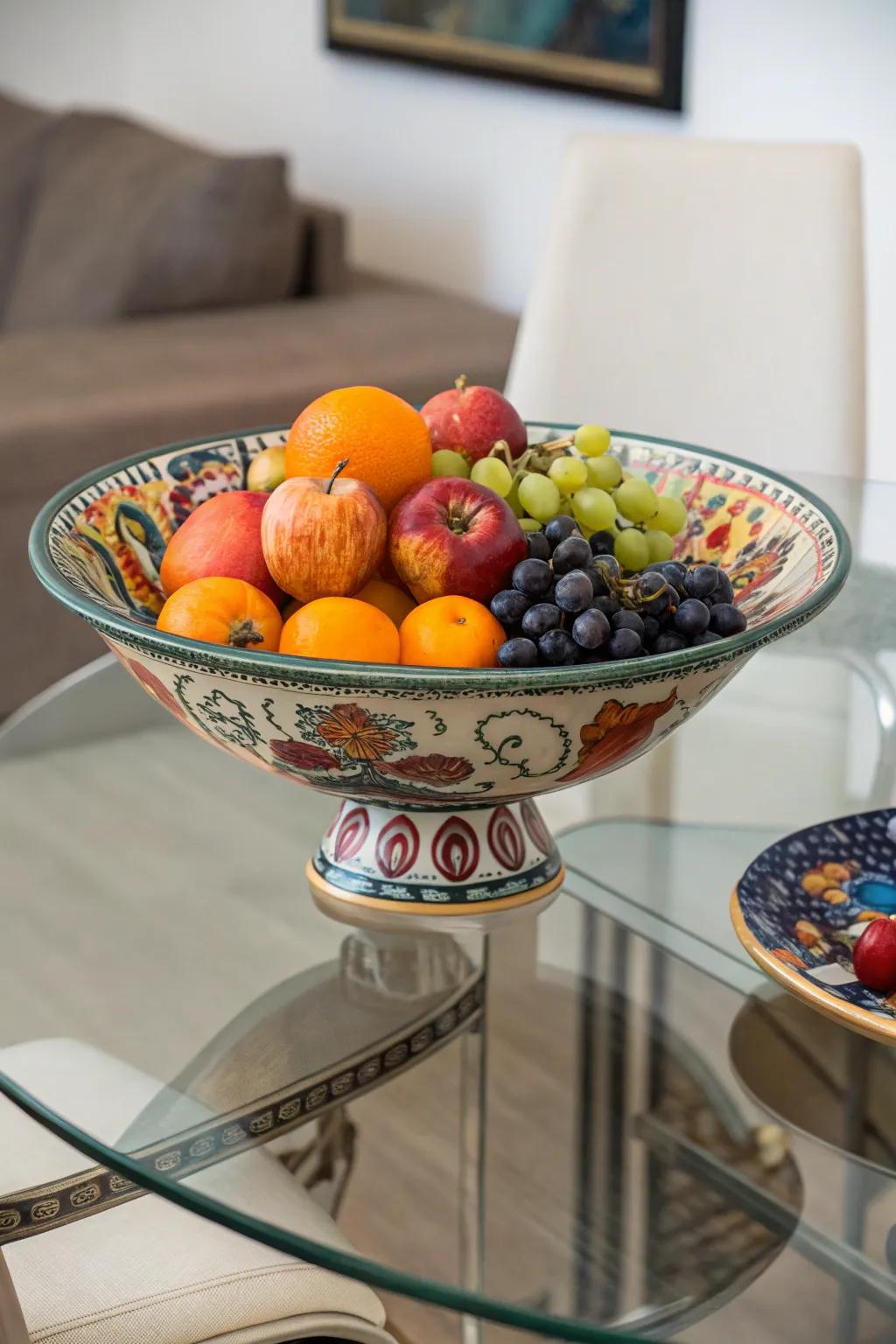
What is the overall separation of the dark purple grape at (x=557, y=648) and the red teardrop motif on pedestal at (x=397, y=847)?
15cm

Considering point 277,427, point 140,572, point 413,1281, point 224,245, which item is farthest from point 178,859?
point 224,245

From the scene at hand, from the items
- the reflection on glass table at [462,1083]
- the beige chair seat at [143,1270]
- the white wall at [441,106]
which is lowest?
the beige chair seat at [143,1270]

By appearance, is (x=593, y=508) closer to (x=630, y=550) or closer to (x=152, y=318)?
(x=630, y=550)

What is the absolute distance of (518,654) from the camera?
762 mm

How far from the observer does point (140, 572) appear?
0.94 m

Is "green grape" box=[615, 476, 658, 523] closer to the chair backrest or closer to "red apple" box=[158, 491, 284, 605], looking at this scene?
"red apple" box=[158, 491, 284, 605]

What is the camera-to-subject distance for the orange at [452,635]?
2.53ft

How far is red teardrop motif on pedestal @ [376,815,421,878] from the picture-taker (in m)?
0.87

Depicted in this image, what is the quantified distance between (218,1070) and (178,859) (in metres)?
0.23

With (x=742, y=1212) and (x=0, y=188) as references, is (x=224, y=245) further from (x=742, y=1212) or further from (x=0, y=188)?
(x=742, y=1212)

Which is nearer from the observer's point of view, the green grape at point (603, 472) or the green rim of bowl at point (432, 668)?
the green rim of bowl at point (432, 668)

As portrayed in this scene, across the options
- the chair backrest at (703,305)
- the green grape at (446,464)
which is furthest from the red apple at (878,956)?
the chair backrest at (703,305)

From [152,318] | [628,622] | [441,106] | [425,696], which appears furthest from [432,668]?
[441,106]

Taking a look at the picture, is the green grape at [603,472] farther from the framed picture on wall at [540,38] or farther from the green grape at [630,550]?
the framed picture on wall at [540,38]
